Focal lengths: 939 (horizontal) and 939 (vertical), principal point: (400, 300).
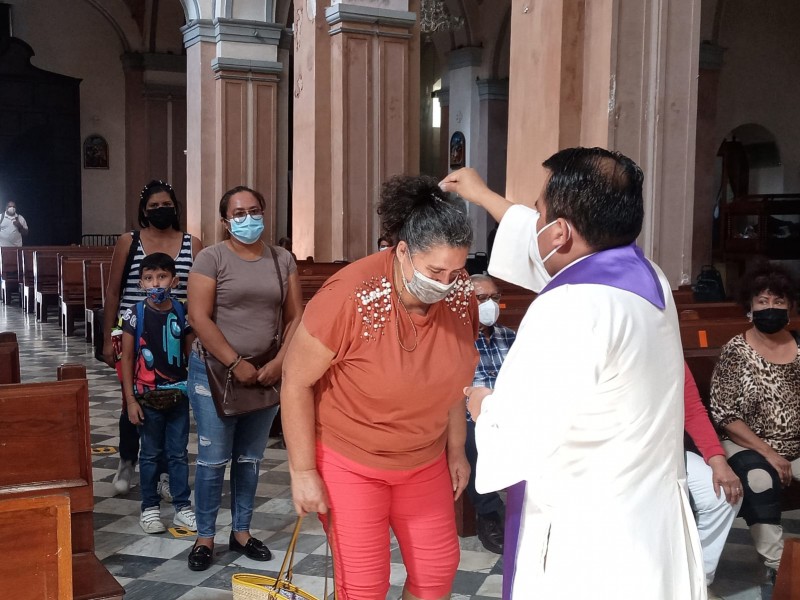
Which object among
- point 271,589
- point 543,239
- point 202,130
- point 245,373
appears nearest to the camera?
point 543,239

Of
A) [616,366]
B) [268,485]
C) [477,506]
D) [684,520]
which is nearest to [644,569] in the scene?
[684,520]

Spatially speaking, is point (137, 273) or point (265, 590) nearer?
point (265, 590)

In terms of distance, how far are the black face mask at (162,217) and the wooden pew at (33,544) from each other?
9.45 ft

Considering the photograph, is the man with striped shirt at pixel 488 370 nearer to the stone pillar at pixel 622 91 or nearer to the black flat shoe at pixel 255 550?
the black flat shoe at pixel 255 550

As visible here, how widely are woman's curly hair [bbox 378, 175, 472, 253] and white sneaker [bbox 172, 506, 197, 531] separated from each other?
2.56 metres

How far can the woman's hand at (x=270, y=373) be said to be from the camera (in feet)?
13.3

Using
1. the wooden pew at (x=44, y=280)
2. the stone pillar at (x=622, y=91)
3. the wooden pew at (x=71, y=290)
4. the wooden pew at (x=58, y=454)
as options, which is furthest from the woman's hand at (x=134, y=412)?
the wooden pew at (x=44, y=280)

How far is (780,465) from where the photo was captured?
4109 mm

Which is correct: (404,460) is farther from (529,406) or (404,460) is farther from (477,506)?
(477,506)

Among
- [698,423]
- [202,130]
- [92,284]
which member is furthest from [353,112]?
[698,423]

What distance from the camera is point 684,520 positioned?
2.16 meters

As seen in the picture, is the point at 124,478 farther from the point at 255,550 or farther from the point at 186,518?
the point at 255,550

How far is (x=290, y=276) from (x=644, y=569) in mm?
2521

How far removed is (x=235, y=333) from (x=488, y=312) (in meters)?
1.29
